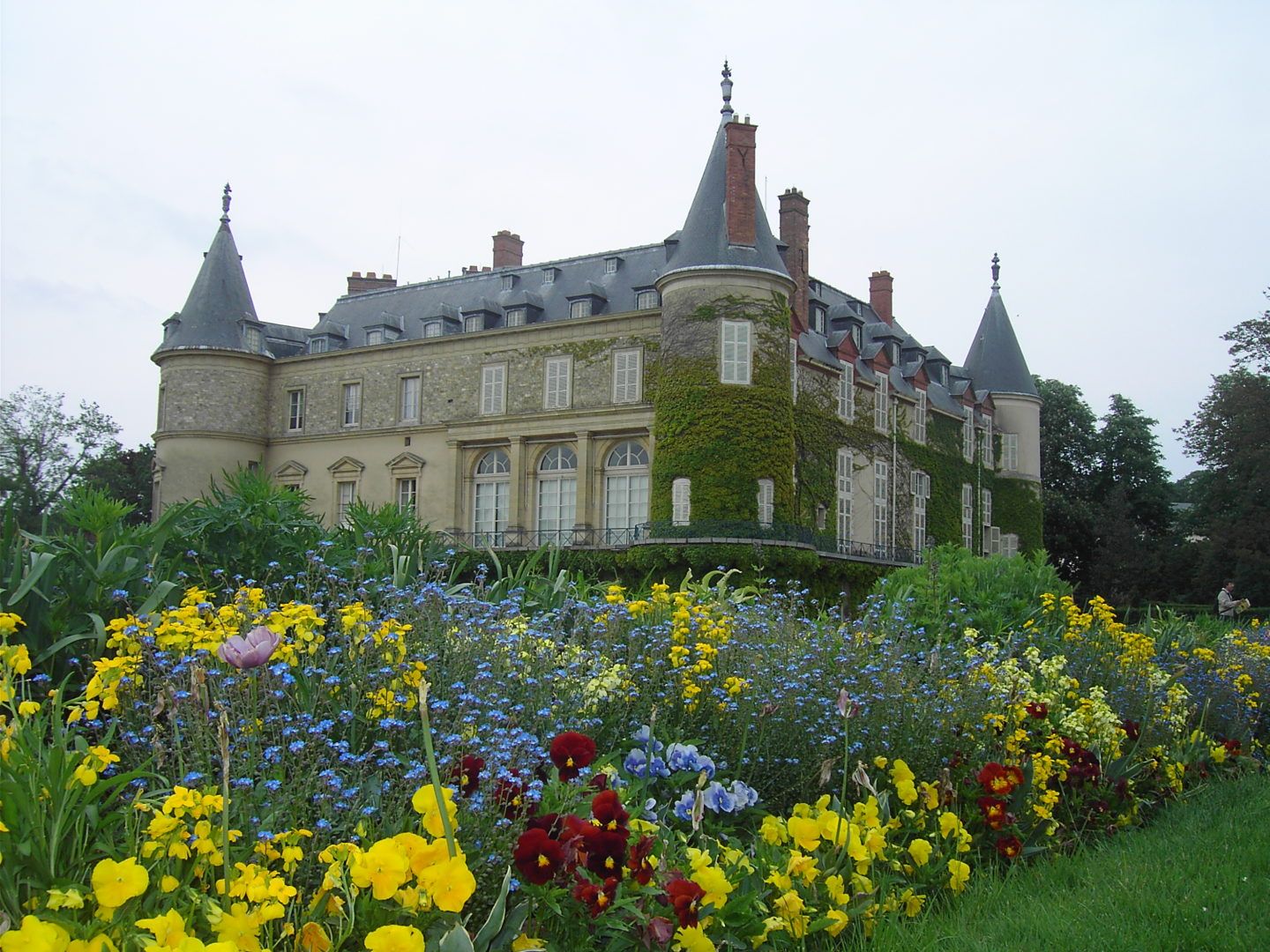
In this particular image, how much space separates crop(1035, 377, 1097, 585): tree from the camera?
5128 centimetres

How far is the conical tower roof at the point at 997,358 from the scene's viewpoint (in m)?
46.7

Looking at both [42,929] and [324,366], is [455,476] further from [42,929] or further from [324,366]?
[42,929]

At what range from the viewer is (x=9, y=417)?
53.7m

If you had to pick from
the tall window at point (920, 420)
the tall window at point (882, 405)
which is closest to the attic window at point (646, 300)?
the tall window at point (882, 405)

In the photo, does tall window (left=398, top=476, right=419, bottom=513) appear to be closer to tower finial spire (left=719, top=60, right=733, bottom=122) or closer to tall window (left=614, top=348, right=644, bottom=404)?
tall window (left=614, top=348, right=644, bottom=404)

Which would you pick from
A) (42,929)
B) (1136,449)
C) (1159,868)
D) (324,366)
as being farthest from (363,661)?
(1136,449)

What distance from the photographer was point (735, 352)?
31.6 metres

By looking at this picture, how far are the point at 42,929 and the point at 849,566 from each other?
105ft

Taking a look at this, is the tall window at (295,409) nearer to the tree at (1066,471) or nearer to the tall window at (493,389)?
the tall window at (493,389)

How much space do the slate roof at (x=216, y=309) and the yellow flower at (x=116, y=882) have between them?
132ft

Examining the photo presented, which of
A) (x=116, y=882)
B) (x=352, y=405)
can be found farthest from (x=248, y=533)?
(x=352, y=405)

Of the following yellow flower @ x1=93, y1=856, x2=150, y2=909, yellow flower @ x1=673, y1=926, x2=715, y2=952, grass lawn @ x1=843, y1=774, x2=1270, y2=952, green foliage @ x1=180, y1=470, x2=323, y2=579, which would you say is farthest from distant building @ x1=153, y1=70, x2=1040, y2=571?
yellow flower @ x1=93, y1=856, x2=150, y2=909

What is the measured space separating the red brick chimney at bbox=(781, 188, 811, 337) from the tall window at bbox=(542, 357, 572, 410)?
732cm

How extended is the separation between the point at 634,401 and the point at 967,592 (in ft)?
78.2
